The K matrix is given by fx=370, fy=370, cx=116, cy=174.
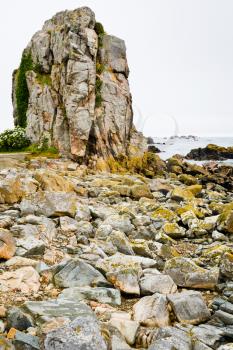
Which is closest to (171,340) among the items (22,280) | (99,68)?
A: (22,280)

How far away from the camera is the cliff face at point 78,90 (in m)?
32.4

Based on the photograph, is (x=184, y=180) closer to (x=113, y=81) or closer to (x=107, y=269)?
(x=113, y=81)

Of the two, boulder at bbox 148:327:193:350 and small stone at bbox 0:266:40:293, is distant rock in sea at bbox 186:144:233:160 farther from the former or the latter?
boulder at bbox 148:327:193:350

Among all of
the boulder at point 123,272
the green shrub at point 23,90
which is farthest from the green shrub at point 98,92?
the boulder at point 123,272

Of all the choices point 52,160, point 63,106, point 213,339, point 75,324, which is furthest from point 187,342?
point 63,106

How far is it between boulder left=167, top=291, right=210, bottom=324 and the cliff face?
25.9 meters

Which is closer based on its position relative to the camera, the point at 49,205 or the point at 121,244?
the point at 121,244

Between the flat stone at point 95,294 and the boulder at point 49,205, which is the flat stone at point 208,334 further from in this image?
the boulder at point 49,205

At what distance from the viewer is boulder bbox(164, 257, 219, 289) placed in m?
7.87

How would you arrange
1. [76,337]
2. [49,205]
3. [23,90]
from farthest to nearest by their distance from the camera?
1. [23,90]
2. [49,205]
3. [76,337]

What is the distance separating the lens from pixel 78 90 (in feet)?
105

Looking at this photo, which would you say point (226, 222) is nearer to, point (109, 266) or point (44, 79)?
point (109, 266)

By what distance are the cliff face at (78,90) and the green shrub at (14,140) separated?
2.98 ft

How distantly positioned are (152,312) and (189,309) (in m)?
0.68
